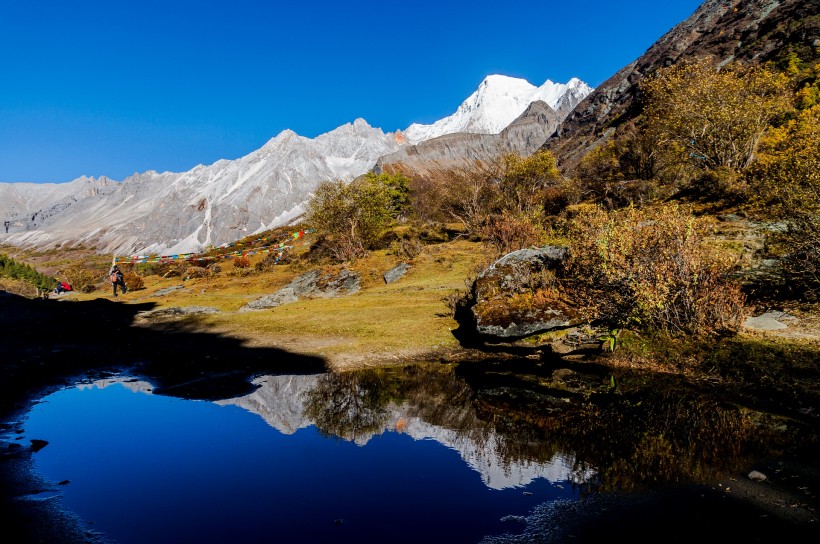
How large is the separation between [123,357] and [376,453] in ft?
50.7

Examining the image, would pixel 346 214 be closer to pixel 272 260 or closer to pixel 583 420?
pixel 272 260

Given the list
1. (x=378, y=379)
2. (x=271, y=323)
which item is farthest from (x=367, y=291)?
(x=378, y=379)

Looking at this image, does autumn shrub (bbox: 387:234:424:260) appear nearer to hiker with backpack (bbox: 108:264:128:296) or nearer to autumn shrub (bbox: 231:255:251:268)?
autumn shrub (bbox: 231:255:251:268)

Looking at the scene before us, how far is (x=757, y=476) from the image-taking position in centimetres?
742

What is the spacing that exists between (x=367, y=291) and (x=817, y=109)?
3456 centimetres

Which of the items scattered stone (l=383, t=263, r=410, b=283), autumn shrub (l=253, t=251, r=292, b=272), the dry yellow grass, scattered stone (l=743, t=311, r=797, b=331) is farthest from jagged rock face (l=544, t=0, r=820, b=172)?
scattered stone (l=743, t=311, r=797, b=331)

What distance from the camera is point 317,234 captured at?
2152 inches

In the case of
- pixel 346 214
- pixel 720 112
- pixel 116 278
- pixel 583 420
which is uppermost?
pixel 720 112

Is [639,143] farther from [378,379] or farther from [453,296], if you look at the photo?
[378,379]

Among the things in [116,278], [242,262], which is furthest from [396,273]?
[242,262]

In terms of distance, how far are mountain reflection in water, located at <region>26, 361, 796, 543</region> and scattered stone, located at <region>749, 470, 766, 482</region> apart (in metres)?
0.52

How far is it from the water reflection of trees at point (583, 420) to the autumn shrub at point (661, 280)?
2.86m

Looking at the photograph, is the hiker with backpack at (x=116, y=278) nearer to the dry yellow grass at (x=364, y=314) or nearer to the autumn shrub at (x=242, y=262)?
the dry yellow grass at (x=364, y=314)

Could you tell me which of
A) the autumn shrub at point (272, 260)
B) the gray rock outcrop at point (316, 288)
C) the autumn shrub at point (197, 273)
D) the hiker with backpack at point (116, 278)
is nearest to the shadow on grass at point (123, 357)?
the gray rock outcrop at point (316, 288)
